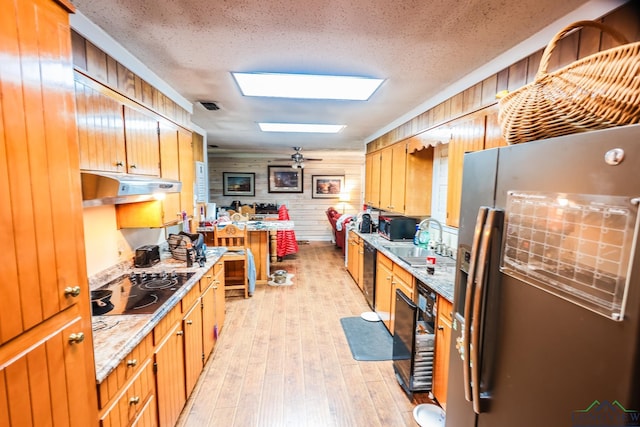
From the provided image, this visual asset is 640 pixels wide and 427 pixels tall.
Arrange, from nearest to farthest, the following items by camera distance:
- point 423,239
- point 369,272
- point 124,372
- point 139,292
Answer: point 124,372 → point 139,292 → point 423,239 → point 369,272

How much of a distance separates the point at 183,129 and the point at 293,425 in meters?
2.78

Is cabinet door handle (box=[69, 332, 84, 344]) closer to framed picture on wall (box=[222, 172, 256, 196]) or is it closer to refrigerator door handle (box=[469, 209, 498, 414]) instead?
refrigerator door handle (box=[469, 209, 498, 414])

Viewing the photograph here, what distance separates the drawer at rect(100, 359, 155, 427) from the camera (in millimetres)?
1164

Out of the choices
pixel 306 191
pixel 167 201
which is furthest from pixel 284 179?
pixel 167 201

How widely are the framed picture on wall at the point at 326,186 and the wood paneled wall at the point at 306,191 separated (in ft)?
0.31

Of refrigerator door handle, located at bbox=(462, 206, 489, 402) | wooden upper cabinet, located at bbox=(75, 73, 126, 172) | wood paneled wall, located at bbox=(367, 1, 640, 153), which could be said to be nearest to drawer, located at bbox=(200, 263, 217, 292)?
wooden upper cabinet, located at bbox=(75, 73, 126, 172)

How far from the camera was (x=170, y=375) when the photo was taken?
5.80 ft

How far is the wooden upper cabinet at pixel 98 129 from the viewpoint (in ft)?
4.68

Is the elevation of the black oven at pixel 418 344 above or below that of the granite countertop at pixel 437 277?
below

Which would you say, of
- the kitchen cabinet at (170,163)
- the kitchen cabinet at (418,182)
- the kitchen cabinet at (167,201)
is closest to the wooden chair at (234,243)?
the kitchen cabinet at (167,201)

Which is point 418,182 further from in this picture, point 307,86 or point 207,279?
point 207,279

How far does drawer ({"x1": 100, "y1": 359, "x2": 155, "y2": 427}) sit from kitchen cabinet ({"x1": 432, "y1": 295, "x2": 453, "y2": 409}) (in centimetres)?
181

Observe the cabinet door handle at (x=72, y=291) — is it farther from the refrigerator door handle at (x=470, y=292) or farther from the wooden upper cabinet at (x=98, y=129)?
the refrigerator door handle at (x=470, y=292)

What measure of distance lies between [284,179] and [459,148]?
6.28 meters
